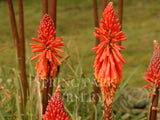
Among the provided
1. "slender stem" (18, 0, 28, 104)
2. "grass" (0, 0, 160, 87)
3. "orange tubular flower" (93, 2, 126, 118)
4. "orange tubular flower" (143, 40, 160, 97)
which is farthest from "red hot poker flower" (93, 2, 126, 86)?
"grass" (0, 0, 160, 87)

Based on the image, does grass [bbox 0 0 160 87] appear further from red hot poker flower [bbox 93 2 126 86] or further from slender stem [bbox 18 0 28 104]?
red hot poker flower [bbox 93 2 126 86]

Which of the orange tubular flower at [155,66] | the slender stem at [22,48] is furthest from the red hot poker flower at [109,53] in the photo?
the slender stem at [22,48]

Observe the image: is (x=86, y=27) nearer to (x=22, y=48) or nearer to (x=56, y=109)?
(x=22, y=48)

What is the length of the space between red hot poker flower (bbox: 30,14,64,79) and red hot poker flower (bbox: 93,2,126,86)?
0.79 feet

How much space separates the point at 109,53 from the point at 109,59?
38 millimetres

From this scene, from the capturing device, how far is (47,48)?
155 cm

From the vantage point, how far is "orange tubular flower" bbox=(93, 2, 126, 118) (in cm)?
129

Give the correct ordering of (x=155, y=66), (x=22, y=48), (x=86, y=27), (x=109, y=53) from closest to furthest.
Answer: (x=109, y=53) → (x=155, y=66) → (x=22, y=48) → (x=86, y=27)

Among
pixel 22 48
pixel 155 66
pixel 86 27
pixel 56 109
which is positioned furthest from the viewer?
pixel 86 27

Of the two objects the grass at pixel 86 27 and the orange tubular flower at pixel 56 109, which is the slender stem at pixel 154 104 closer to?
the orange tubular flower at pixel 56 109

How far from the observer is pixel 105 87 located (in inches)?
52.8

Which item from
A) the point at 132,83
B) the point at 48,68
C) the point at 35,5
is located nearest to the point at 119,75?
the point at 48,68

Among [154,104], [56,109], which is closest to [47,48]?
[56,109]

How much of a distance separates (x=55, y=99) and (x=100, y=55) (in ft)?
1.23
